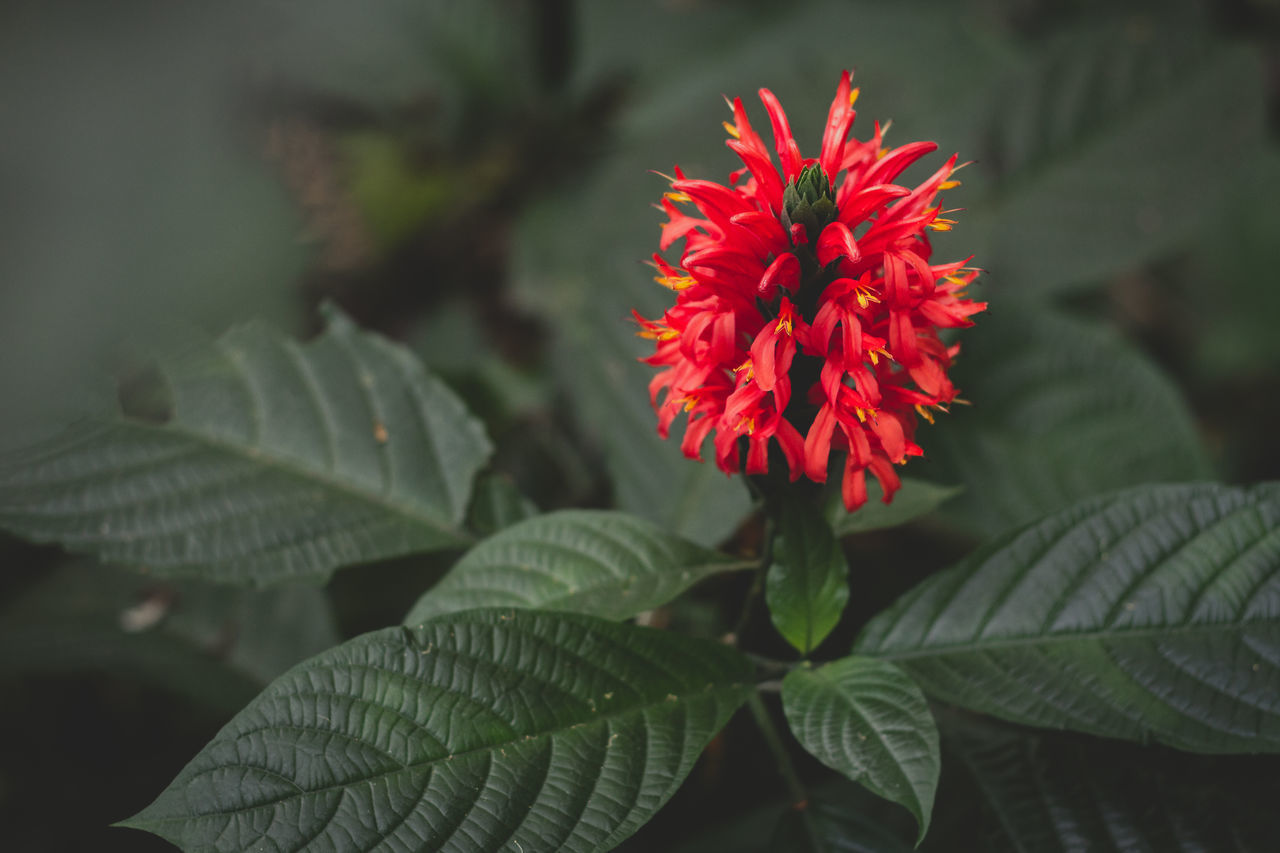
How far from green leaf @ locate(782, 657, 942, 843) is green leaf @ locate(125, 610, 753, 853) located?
0.08 m

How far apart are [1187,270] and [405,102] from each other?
2314mm

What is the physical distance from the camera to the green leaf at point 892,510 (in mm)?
817

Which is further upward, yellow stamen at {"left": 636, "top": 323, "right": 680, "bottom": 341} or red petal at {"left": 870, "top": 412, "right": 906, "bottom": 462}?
yellow stamen at {"left": 636, "top": 323, "right": 680, "bottom": 341}

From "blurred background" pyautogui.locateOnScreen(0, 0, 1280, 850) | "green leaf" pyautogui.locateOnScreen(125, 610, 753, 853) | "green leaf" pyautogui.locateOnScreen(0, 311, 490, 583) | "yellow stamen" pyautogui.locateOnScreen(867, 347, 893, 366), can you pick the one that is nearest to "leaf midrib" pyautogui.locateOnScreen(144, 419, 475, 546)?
"green leaf" pyautogui.locateOnScreen(0, 311, 490, 583)

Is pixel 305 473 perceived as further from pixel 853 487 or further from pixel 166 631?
pixel 853 487

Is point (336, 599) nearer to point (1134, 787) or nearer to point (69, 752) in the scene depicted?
point (69, 752)

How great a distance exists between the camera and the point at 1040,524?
80 cm

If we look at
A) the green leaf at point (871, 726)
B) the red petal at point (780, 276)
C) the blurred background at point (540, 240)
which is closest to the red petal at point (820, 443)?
the red petal at point (780, 276)

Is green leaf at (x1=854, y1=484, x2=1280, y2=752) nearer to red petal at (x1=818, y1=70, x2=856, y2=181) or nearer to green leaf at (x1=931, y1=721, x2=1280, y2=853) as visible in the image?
Answer: green leaf at (x1=931, y1=721, x2=1280, y2=853)

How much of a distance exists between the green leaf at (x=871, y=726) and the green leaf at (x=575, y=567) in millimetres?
144

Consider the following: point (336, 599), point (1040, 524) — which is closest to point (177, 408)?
point (336, 599)

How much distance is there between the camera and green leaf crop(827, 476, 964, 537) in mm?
817

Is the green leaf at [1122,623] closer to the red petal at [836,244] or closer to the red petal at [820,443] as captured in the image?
the red petal at [820,443]

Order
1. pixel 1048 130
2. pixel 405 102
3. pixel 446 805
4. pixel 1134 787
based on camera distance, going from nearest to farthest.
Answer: pixel 446 805 → pixel 1134 787 → pixel 1048 130 → pixel 405 102
